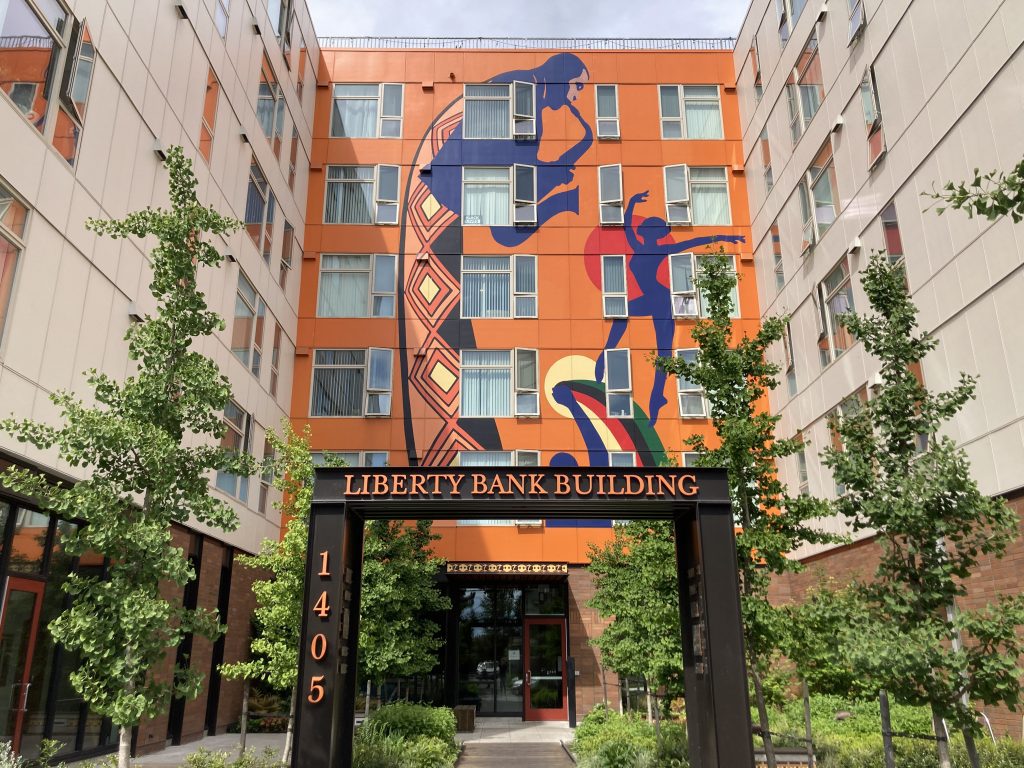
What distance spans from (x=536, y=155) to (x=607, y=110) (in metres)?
2.99

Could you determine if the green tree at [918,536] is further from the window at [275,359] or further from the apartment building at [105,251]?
the window at [275,359]

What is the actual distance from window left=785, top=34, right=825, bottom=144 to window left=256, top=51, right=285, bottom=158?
48.2 ft

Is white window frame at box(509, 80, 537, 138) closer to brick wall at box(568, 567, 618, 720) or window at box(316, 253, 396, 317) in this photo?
window at box(316, 253, 396, 317)

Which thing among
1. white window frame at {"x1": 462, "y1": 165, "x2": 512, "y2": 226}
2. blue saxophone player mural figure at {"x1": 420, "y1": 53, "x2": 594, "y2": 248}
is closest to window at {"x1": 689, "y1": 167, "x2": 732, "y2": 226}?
blue saxophone player mural figure at {"x1": 420, "y1": 53, "x2": 594, "y2": 248}

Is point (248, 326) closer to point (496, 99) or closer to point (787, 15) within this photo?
point (496, 99)

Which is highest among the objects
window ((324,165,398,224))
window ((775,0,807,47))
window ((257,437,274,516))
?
window ((775,0,807,47))

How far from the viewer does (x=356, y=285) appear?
2736cm

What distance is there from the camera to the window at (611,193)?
27.6 m

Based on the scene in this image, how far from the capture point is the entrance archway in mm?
8719

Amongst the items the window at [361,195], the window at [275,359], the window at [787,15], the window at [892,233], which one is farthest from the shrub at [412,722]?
the window at [787,15]

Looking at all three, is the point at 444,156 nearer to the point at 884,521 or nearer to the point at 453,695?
the point at 453,695

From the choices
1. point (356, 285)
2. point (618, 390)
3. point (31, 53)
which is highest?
point (356, 285)

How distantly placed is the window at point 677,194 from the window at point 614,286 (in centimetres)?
236

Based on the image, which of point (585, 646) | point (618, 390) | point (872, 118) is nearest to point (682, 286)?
point (618, 390)
